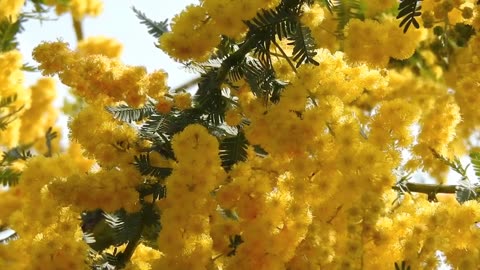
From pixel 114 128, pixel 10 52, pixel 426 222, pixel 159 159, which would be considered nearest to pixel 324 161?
pixel 426 222

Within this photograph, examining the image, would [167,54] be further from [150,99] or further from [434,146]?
[434,146]

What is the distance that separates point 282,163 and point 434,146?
613 millimetres

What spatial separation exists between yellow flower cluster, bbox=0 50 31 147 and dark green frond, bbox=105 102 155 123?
5.28ft

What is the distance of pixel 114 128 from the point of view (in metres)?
2.36

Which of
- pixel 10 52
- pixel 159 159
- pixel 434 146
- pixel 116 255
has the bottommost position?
pixel 116 255

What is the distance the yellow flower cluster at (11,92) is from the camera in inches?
153

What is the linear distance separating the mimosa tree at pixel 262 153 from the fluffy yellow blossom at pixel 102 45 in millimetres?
1878

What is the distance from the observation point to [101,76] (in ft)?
7.87

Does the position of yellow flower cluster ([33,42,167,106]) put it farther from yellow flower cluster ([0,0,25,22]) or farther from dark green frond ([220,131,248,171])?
yellow flower cluster ([0,0,25,22])

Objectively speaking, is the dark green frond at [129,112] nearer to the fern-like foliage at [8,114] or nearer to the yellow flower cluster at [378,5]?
the yellow flower cluster at [378,5]

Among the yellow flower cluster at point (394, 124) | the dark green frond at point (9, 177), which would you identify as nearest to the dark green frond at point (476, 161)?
the yellow flower cluster at point (394, 124)

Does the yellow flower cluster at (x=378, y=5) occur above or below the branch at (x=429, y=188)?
above

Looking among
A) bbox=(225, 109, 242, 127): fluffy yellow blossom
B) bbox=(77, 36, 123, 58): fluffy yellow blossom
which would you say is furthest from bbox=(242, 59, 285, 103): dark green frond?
bbox=(77, 36, 123, 58): fluffy yellow blossom

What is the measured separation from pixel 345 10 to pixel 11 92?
2.19m
